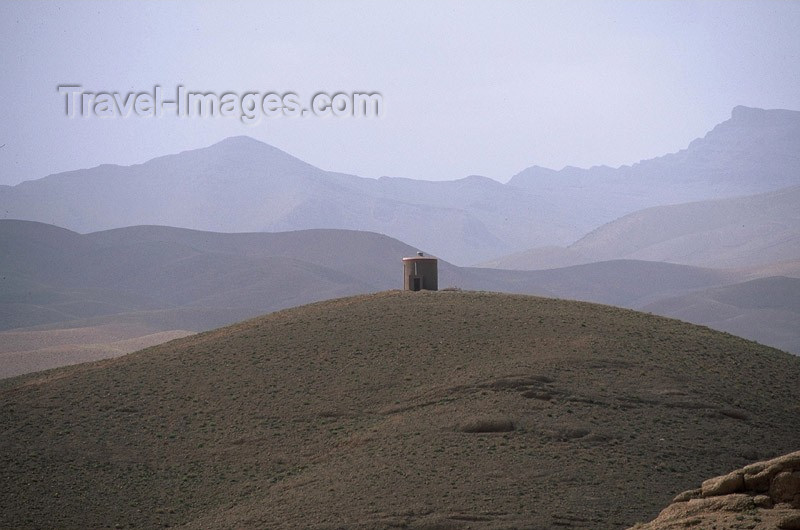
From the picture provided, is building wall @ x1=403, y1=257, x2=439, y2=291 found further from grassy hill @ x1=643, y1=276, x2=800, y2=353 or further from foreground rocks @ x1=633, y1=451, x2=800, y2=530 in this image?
grassy hill @ x1=643, y1=276, x2=800, y2=353

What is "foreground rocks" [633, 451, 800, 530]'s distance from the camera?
10.4m

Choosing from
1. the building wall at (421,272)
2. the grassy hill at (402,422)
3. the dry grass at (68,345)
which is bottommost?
the dry grass at (68,345)

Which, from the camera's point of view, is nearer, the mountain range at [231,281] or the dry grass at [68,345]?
the dry grass at [68,345]

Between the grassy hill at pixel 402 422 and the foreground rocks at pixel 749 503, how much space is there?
4278mm

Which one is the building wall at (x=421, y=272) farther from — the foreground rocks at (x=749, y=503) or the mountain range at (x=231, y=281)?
the mountain range at (x=231, y=281)

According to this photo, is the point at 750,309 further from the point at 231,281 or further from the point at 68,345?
the point at 68,345

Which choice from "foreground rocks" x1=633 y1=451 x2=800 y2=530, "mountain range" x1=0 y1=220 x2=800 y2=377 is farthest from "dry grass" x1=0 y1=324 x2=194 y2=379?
"foreground rocks" x1=633 y1=451 x2=800 y2=530

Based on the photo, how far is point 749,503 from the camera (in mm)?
10969

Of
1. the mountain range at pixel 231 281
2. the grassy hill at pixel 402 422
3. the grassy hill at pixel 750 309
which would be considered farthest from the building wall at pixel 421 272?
the grassy hill at pixel 750 309

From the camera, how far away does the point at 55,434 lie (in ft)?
69.7

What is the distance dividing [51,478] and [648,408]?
13045 millimetres

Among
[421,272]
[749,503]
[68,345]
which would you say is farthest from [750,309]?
[749,503]

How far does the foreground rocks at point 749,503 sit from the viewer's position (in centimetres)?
1042

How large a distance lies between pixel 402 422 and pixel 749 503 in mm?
9742
